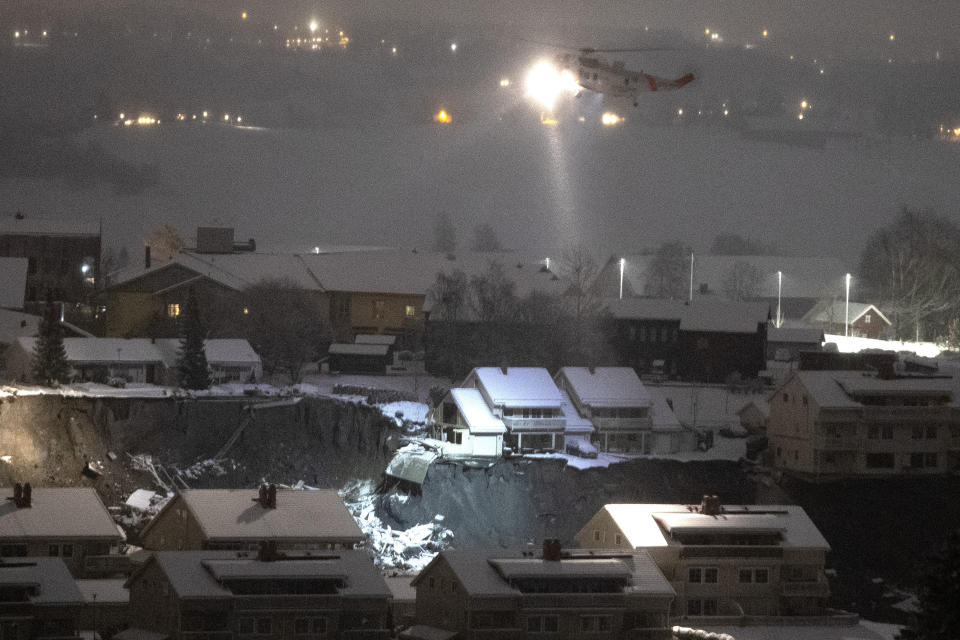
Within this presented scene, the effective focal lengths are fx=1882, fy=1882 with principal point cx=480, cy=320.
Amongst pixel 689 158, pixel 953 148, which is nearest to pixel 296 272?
pixel 689 158

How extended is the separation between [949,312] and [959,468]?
14945 mm

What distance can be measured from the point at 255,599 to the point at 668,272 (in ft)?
106

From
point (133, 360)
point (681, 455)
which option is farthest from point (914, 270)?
point (133, 360)

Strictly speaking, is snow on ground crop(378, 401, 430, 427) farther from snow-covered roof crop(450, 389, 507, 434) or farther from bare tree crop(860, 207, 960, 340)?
bare tree crop(860, 207, 960, 340)

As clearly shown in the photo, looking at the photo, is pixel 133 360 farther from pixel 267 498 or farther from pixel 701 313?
pixel 701 313

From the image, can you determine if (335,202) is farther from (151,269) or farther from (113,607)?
(113,607)

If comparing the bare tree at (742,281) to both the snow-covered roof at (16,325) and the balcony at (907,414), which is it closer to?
the balcony at (907,414)

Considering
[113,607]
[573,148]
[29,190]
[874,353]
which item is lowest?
[113,607]

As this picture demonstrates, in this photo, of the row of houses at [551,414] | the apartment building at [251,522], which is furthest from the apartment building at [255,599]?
the row of houses at [551,414]

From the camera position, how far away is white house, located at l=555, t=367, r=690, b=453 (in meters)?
35.4

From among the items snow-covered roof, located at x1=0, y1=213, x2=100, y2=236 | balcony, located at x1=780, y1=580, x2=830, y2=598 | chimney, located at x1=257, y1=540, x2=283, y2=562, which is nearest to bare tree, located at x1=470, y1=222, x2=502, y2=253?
snow-covered roof, located at x1=0, y1=213, x2=100, y2=236

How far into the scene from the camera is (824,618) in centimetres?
2831

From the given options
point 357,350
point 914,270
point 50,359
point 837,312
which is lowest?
point 50,359

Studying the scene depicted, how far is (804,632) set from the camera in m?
27.6
